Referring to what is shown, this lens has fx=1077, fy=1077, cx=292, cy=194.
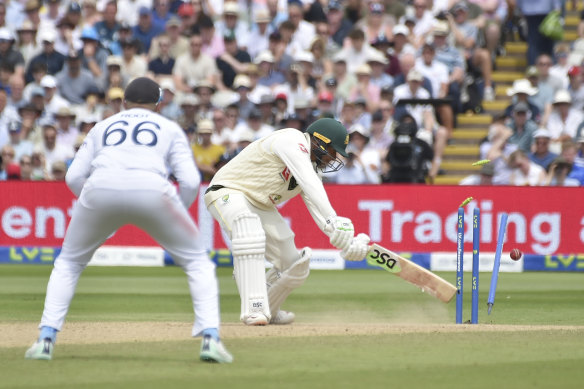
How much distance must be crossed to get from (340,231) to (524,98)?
9.89 meters

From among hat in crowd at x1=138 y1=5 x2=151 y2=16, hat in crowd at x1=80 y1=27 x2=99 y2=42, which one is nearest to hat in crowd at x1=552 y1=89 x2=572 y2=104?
hat in crowd at x1=138 y1=5 x2=151 y2=16

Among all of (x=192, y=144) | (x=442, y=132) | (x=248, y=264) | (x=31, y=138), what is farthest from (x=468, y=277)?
(x=31, y=138)

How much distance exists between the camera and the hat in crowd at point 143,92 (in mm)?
7121

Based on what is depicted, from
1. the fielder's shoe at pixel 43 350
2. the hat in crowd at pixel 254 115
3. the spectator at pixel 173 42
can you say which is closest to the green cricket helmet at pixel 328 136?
the fielder's shoe at pixel 43 350

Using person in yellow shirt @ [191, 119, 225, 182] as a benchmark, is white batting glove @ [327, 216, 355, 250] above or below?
above

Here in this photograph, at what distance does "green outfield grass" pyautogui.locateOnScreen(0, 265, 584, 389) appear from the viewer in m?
6.29

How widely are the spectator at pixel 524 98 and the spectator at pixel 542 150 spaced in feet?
2.88

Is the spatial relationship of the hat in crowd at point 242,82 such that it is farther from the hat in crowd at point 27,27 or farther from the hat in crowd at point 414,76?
the hat in crowd at point 27,27

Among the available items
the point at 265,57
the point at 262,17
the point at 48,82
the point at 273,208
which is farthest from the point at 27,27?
the point at 273,208

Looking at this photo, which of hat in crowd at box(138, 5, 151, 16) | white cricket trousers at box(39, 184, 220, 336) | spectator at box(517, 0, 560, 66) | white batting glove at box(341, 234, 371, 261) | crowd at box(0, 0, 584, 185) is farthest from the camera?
hat in crowd at box(138, 5, 151, 16)

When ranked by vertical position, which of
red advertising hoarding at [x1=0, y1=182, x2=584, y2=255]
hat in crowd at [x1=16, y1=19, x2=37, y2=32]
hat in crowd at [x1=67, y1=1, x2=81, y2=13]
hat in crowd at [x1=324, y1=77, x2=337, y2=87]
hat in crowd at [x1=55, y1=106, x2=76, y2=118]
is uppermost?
hat in crowd at [x1=67, y1=1, x2=81, y2=13]

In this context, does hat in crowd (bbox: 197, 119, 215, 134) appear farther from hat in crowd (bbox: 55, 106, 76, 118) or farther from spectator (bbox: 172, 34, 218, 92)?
hat in crowd (bbox: 55, 106, 76, 118)

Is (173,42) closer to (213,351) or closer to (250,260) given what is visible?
(250,260)

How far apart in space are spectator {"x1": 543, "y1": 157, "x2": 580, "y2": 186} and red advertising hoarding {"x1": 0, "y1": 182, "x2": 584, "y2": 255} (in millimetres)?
632
